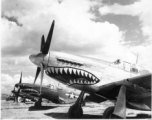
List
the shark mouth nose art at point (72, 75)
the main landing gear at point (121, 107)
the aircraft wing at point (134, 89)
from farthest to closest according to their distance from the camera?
the shark mouth nose art at point (72, 75), the aircraft wing at point (134, 89), the main landing gear at point (121, 107)

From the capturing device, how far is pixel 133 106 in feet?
24.6

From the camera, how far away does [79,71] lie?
22.1ft

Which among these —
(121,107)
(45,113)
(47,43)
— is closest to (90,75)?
(121,107)

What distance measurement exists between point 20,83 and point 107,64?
15.5 meters

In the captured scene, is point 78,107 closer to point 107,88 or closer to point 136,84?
point 107,88

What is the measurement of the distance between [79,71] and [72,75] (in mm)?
361

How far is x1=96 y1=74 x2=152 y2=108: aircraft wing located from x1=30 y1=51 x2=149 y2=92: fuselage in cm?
36

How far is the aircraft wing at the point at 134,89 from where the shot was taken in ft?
20.5

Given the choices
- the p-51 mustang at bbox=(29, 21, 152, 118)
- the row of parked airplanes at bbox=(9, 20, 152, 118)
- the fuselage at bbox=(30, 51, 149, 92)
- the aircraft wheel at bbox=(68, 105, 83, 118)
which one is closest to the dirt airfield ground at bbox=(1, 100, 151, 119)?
the aircraft wheel at bbox=(68, 105, 83, 118)

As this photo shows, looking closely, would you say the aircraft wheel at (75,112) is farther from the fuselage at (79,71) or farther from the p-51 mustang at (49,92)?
the p-51 mustang at (49,92)

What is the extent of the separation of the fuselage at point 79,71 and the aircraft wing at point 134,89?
36cm

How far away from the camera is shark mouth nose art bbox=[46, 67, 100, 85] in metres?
6.62

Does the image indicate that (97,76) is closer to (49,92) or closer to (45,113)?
(45,113)

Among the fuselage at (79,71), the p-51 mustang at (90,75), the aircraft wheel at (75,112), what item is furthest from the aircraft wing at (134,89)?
the aircraft wheel at (75,112)
